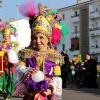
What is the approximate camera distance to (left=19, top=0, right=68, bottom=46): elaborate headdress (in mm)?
4480

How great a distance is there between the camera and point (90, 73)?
1586 cm

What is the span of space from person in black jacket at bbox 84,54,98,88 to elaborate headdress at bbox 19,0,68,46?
10396 mm

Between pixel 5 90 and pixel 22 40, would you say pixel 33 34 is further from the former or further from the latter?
pixel 22 40

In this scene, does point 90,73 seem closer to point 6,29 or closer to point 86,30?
point 6,29

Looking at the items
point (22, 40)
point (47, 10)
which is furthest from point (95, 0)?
point (47, 10)

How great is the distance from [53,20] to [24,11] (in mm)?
439

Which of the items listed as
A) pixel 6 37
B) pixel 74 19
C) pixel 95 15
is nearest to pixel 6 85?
pixel 6 37

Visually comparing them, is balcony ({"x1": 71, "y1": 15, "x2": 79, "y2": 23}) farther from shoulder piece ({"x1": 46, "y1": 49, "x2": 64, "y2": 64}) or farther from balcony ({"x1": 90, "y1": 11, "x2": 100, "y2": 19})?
shoulder piece ({"x1": 46, "y1": 49, "x2": 64, "y2": 64})

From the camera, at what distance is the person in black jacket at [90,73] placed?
15.5 metres

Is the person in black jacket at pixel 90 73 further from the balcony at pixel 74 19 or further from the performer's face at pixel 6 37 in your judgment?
the balcony at pixel 74 19

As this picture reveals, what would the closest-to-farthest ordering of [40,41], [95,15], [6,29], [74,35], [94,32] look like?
[40,41]
[6,29]
[94,32]
[95,15]
[74,35]

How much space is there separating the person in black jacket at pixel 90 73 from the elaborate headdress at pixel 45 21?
10396 mm

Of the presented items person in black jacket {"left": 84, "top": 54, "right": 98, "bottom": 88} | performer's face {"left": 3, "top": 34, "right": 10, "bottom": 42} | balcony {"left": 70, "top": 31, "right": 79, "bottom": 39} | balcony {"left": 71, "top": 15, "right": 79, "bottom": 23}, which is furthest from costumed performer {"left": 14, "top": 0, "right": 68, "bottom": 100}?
balcony {"left": 71, "top": 15, "right": 79, "bottom": 23}

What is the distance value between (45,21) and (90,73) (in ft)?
37.8
